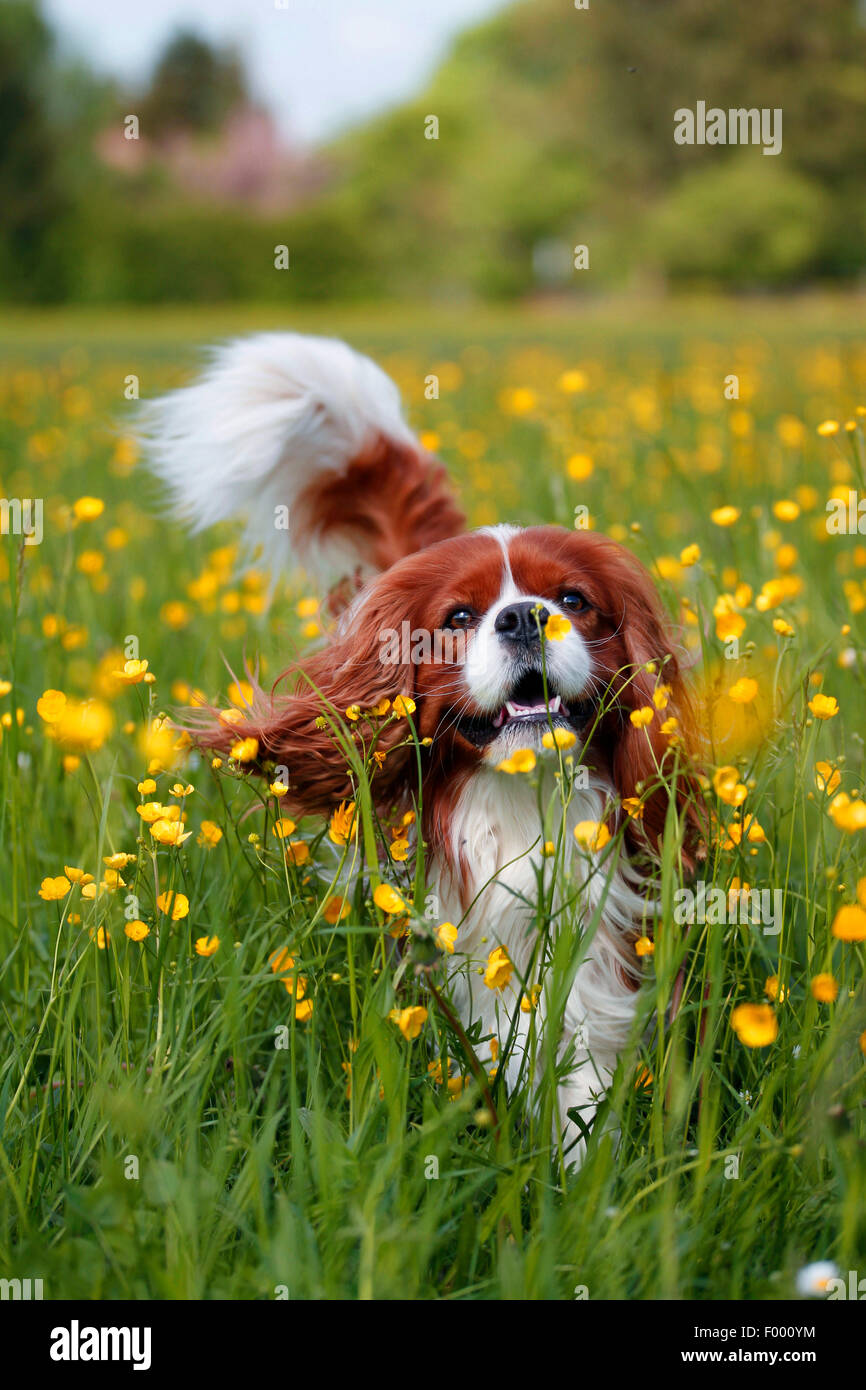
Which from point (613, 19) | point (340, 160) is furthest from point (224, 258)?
point (340, 160)

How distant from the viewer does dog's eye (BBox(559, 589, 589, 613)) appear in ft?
7.56

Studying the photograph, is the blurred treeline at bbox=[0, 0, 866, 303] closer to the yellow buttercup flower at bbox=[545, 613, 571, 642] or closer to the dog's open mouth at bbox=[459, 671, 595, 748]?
the dog's open mouth at bbox=[459, 671, 595, 748]

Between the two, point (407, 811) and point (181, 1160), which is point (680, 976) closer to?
point (407, 811)

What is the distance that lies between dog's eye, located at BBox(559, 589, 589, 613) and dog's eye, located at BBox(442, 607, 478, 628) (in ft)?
0.53

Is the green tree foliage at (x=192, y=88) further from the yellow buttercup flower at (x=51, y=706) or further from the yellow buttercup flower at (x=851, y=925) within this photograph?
the yellow buttercup flower at (x=851, y=925)

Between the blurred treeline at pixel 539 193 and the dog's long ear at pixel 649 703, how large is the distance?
106 feet

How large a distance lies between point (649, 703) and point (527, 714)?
0.88 ft

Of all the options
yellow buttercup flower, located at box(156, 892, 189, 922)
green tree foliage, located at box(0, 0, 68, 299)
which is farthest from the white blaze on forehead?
green tree foliage, located at box(0, 0, 68, 299)

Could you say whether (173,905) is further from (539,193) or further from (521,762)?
(539,193)

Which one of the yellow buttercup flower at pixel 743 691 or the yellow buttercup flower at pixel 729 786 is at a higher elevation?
the yellow buttercup flower at pixel 743 691

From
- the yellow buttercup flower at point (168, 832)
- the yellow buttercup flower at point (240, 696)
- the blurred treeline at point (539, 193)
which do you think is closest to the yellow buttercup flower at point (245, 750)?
the yellow buttercup flower at point (168, 832)

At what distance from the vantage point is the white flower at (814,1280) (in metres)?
1.42
